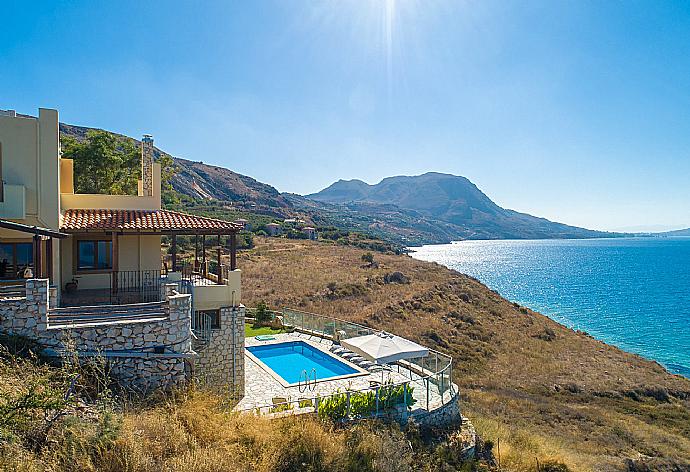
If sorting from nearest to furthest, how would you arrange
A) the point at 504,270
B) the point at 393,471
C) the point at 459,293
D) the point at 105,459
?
1. the point at 105,459
2. the point at 393,471
3. the point at 459,293
4. the point at 504,270

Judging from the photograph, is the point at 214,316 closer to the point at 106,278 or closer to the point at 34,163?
the point at 106,278

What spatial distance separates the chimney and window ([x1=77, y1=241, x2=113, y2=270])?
2.17m

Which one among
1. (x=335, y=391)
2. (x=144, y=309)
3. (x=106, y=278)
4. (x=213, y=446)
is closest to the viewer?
(x=213, y=446)

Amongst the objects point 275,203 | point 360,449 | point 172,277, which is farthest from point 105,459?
point 275,203

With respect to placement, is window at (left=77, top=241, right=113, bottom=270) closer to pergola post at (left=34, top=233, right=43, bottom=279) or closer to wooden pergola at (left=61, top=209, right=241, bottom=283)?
wooden pergola at (left=61, top=209, right=241, bottom=283)

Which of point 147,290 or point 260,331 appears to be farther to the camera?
point 260,331

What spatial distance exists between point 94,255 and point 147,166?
133 inches

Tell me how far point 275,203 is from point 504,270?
217 feet

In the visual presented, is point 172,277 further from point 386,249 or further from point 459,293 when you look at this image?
point 386,249

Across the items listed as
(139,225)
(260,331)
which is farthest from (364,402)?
(260,331)

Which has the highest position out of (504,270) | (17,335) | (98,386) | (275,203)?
(275,203)

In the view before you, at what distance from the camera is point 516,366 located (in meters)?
25.9

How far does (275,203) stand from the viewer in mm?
129750

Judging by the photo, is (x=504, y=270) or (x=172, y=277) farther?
(x=504, y=270)
